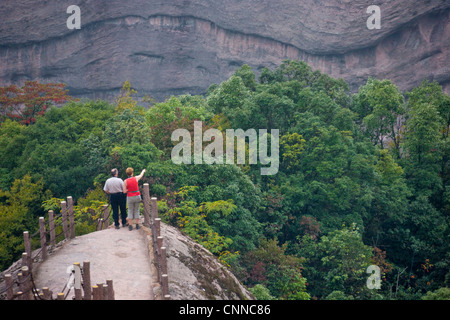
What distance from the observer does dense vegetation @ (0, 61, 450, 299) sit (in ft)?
75.3

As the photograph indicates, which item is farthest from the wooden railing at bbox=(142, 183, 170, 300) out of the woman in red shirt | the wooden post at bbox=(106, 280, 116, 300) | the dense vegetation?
the dense vegetation

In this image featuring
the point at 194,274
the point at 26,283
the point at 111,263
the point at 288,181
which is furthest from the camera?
the point at 288,181

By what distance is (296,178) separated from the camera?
29.7m

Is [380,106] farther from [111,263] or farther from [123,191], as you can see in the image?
[111,263]

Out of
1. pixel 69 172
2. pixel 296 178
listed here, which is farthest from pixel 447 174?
pixel 69 172

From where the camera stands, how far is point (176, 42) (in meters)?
63.1

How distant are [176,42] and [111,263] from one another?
2131 inches

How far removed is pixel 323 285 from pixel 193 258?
1370 centimetres

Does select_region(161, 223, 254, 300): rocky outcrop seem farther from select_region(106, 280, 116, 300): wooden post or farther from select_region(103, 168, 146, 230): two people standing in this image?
select_region(106, 280, 116, 300): wooden post

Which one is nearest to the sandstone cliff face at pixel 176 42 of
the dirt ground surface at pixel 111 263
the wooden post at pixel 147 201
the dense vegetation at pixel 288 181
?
the dense vegetation at pixel 288 181

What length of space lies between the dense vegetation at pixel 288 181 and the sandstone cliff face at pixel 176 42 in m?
23.7

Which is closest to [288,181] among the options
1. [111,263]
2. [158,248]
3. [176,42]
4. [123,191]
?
[123,191]

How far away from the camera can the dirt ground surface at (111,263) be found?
1053 cm
